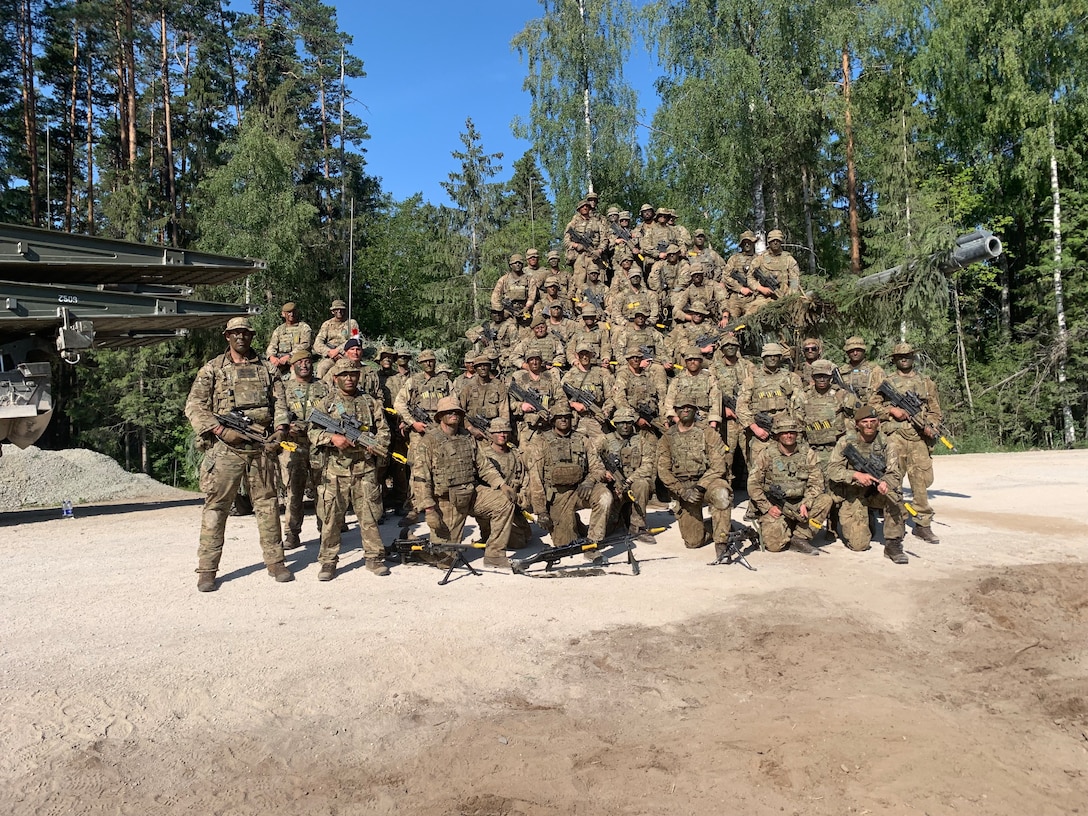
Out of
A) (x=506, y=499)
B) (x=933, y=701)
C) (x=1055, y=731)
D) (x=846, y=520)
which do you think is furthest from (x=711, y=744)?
(x=846, y=520)

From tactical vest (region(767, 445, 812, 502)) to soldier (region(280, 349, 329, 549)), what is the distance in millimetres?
5236

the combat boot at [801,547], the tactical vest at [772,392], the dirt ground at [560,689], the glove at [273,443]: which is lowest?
the dirt ground at [560,689]

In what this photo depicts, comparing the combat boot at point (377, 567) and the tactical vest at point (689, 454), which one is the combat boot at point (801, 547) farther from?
the combat boot at point (377, 567)

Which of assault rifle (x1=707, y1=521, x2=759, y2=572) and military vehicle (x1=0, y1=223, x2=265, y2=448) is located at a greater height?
military vehicle (x1=0, y1=223, x2=265, y2=448)

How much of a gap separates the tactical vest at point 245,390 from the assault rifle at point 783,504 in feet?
18.1

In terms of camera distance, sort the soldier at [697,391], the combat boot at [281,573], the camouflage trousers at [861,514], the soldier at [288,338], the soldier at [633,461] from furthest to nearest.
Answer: the soldier at [288,338] < the soldier at [697,391] < the soldier at [633,461] < the camouflage trousers at [861,514] < the combat boot at [281,573]

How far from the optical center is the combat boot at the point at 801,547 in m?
7.63

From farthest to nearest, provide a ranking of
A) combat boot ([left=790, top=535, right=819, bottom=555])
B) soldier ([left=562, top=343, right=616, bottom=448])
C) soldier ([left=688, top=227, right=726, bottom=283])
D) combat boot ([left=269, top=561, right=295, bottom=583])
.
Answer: soldier ([left=688, top=227, right=726, bottom=283]) → soldier ([left=562, top=343, right=616, bottom=448]) → combat boot ([left=790, top=535, right=819, bottom=555]) → combat boot ([left=269, top=561, right=295, bottom=583])

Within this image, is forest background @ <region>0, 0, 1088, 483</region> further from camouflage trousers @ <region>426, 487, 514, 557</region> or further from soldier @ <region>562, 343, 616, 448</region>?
camouflage trousers @ <region>426, 487, 514, 557</region>

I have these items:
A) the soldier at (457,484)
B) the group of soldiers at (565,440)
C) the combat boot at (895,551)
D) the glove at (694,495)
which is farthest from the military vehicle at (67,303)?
the combat boot at (895,551)

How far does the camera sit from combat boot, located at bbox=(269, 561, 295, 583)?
686 cm

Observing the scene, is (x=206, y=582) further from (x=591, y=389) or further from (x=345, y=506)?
(x=591, y=389)

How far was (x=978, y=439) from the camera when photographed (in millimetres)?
18609

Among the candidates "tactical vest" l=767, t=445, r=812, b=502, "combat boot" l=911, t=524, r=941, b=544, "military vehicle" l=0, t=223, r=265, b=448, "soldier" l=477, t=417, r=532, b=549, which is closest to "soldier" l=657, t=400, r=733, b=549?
"tactical vest" l=767, t=445, r=812, b=502
